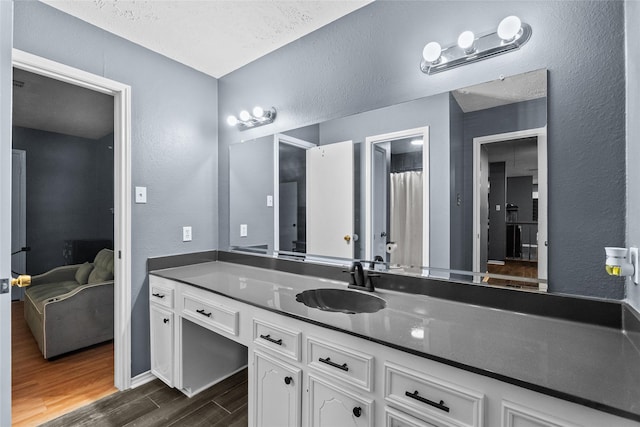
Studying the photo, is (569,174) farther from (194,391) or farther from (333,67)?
(194,391)

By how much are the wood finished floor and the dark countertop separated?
4.71ft

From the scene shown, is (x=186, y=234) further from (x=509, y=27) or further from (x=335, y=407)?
(x=509, y=27)

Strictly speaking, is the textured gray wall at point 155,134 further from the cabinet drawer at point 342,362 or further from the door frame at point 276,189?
the cabinet drawer at point 342,362

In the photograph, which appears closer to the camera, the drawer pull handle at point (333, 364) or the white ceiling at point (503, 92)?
the drawer pull handle at point (333, 364)

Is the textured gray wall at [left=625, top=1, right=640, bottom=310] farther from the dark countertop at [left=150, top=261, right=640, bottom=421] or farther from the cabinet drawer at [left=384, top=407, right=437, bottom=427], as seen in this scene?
the cabinet drawer at [left=384, top=407, right=437, bottom=427]

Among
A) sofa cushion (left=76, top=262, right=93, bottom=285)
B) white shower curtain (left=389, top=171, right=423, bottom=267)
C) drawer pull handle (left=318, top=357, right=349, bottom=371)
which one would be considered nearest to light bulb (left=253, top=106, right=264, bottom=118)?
white shower curtain (left=389, top=171, right=423, bottom=267)

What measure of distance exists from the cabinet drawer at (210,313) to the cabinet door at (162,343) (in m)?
0.24

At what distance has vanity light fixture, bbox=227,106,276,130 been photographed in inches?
86.5

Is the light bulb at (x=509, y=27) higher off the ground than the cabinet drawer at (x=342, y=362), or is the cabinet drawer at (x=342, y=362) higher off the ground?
the light bulb at (x=509, y=27)

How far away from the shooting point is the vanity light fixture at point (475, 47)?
1209 mm

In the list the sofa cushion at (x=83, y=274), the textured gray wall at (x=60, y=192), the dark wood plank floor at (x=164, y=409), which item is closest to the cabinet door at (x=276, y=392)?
the dark wood plank floor at (x=164, y=409)

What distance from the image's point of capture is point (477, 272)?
53.9 inches

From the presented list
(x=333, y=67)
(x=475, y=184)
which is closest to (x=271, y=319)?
(x=475, y=184)

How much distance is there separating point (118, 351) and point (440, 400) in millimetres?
2120
